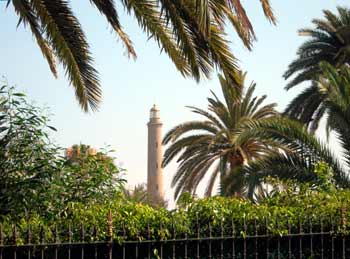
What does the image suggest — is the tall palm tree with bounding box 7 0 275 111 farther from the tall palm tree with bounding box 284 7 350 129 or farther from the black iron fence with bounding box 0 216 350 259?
the tall palm tree with bounding box 284 7 350 129

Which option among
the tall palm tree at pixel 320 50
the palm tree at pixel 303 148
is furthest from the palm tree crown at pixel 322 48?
the palm tree at pixel 303 148

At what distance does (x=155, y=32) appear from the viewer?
8648 millimetres

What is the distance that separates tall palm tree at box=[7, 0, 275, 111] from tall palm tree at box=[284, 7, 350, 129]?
47.2ft

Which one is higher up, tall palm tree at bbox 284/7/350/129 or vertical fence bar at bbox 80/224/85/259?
tall palm tree at bbox 284/7/350/129

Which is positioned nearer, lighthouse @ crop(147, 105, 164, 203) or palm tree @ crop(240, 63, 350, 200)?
palm tree @ crop(240, 63, 350, 200)

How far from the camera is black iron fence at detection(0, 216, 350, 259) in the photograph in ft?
22.2

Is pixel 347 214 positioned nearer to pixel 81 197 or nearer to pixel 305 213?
pixel 305 213

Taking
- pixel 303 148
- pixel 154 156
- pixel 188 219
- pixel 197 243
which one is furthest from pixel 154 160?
pixel 197 243

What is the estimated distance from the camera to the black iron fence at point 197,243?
677 cm

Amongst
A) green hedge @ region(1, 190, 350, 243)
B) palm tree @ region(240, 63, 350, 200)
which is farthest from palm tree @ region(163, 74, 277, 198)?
green hedge @ region(1, 190, 350, 243)

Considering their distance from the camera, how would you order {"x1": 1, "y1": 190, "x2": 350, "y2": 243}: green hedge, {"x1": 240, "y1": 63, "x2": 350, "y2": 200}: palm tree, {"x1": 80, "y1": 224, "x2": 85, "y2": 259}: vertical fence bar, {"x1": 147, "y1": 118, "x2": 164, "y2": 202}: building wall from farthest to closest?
1. {"x1": 147, "y1": 118, "x2": 164, "y2": 202}: building wall
2. {"x1": 240, "y1": 63, "x2": 350, "y2": 200}: palm tree
3. {"x1": 1, "y1": 190, "x2": 350, "y2": 243}: green hedge
4. {"x1": 80, "y1": 224, "x2": 85, "y2": 259}: vertical fence bar

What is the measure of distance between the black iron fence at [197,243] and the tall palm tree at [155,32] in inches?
77.3

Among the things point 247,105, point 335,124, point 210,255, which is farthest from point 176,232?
point 247,105

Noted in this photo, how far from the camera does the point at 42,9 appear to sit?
8.41m
